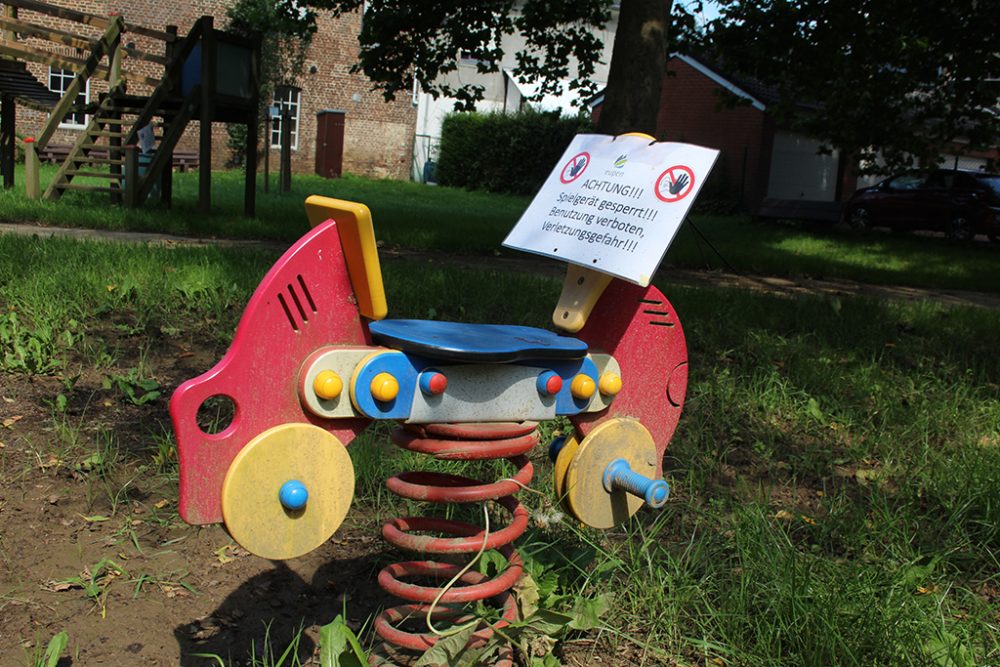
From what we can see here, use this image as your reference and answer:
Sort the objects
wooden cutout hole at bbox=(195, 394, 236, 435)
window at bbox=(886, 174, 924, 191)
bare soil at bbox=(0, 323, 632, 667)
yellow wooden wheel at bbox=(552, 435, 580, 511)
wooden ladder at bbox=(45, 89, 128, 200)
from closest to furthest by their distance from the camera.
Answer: yellow wooden wheel at bbox=(552, 435, 580, 511) < bare soil at bbox=(0, 323, 632, 667) < wooden cutout hole at bbox=(195, 394, 236, 435) < wooden ladder at bbox=(45, 89, 128, 200) < window at bbox=(886, 174, 924, 191)

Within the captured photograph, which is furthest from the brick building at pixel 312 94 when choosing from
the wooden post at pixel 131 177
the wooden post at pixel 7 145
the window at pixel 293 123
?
the wooden post at pixel 131 177

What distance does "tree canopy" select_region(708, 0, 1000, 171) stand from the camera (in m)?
11.3

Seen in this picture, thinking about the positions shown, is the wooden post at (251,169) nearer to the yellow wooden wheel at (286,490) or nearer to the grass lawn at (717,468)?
the grass lawn at (717,468)

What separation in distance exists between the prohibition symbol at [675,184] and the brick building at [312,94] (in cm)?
2537

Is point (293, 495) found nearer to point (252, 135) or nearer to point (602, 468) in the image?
point (602, 468)

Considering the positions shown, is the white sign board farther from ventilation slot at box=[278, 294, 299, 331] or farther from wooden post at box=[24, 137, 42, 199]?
wooden post at box=[24, 137, 42, 199]

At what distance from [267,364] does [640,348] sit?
89 centimetres

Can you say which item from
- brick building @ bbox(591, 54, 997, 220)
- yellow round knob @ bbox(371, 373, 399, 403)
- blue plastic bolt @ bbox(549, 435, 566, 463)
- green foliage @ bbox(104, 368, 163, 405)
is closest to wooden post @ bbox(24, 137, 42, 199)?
green foliage @ bbox(104, 368, 163, 405)

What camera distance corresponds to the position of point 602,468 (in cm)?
215

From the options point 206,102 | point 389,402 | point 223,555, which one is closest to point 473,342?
point 389,402

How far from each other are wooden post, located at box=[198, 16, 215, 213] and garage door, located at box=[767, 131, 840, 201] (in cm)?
1999

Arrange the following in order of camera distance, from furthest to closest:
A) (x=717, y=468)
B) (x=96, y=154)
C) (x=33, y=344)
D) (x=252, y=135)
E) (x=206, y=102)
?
1. (x=96, y=154)
2. (x=252, y=135)
3. (x=206, y=102)
4. (x=33, y=344)
5. (x=717, y=468)

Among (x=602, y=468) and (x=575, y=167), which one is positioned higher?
(x=575, y=167)

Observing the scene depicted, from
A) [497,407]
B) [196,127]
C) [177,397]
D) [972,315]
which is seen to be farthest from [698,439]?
[196,127]
